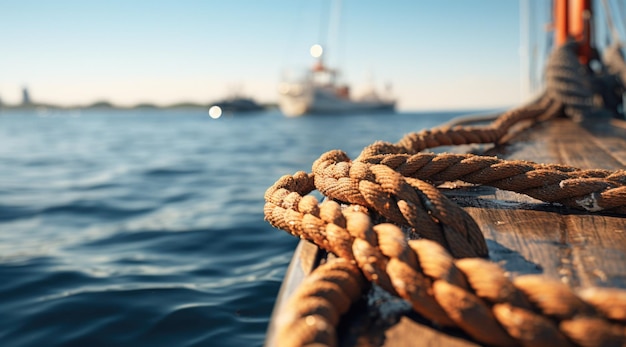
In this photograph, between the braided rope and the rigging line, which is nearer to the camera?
the braided rope

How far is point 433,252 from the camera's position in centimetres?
89

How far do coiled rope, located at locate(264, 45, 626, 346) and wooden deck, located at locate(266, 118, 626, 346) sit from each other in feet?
0.11

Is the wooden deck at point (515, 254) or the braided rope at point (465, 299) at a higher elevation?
the braided rope at point (465, 299)

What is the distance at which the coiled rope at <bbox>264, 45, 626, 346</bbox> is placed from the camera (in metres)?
0.75

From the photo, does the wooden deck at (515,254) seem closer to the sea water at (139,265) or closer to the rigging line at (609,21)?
the sea water at (139,265)

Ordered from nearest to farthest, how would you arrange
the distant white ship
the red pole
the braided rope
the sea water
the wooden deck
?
the braided rope
the wooden deck
the sea water
the red pole
the distant white ship

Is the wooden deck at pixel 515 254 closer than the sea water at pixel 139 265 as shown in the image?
Yes

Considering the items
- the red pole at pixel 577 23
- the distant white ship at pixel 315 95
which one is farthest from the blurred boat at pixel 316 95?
the red pole at pixel 577 23

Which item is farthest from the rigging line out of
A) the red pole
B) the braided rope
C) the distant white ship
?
the distant white ship

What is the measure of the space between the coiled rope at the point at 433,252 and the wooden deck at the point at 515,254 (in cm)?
3

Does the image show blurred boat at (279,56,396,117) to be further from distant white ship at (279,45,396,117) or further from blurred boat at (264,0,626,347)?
blurred boat at (264,0,626,347)

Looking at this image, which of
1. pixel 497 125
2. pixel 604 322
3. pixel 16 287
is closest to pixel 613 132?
pixel 497 125

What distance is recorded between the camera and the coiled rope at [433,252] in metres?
0.75

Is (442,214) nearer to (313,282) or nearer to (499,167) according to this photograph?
(313,282)
